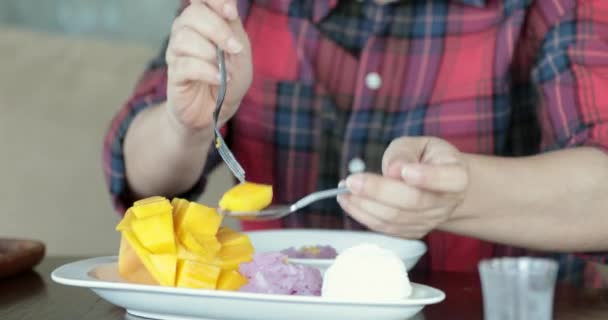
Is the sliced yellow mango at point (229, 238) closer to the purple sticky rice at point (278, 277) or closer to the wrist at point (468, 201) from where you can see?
the purple sticky rice at point (278, 277)

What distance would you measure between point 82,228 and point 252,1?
605 mm

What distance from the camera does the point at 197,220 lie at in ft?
2.44

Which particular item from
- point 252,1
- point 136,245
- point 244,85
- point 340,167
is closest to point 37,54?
point 252,1

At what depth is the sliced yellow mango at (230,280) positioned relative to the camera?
0.72 m

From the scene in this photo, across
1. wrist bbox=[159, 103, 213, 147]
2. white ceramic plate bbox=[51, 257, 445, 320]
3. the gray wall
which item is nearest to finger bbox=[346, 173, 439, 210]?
white ceramic plate bbox=[51, 257, 445, 320]

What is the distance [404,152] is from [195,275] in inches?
9.0

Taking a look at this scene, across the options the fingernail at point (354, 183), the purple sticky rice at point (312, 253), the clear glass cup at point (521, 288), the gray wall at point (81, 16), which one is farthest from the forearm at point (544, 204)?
the gray wall at point (81, 16)

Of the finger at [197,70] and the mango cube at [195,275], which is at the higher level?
the finger at [197,70]

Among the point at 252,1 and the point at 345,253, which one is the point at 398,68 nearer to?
the point at 252,1

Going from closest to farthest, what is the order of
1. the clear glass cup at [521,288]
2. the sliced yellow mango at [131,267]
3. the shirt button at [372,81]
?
the clear glass cup at [521,288]
the sliced yellow mango at [131,267]
the shirt button at [372,81]

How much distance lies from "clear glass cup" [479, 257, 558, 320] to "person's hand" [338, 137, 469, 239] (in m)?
0.25

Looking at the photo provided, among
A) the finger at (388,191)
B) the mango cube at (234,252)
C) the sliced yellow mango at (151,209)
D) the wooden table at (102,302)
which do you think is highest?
the finger at (388,191)

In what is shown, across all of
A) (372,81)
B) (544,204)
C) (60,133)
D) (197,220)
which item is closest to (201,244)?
(197,220)

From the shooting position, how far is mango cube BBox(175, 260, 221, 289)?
70 cm
